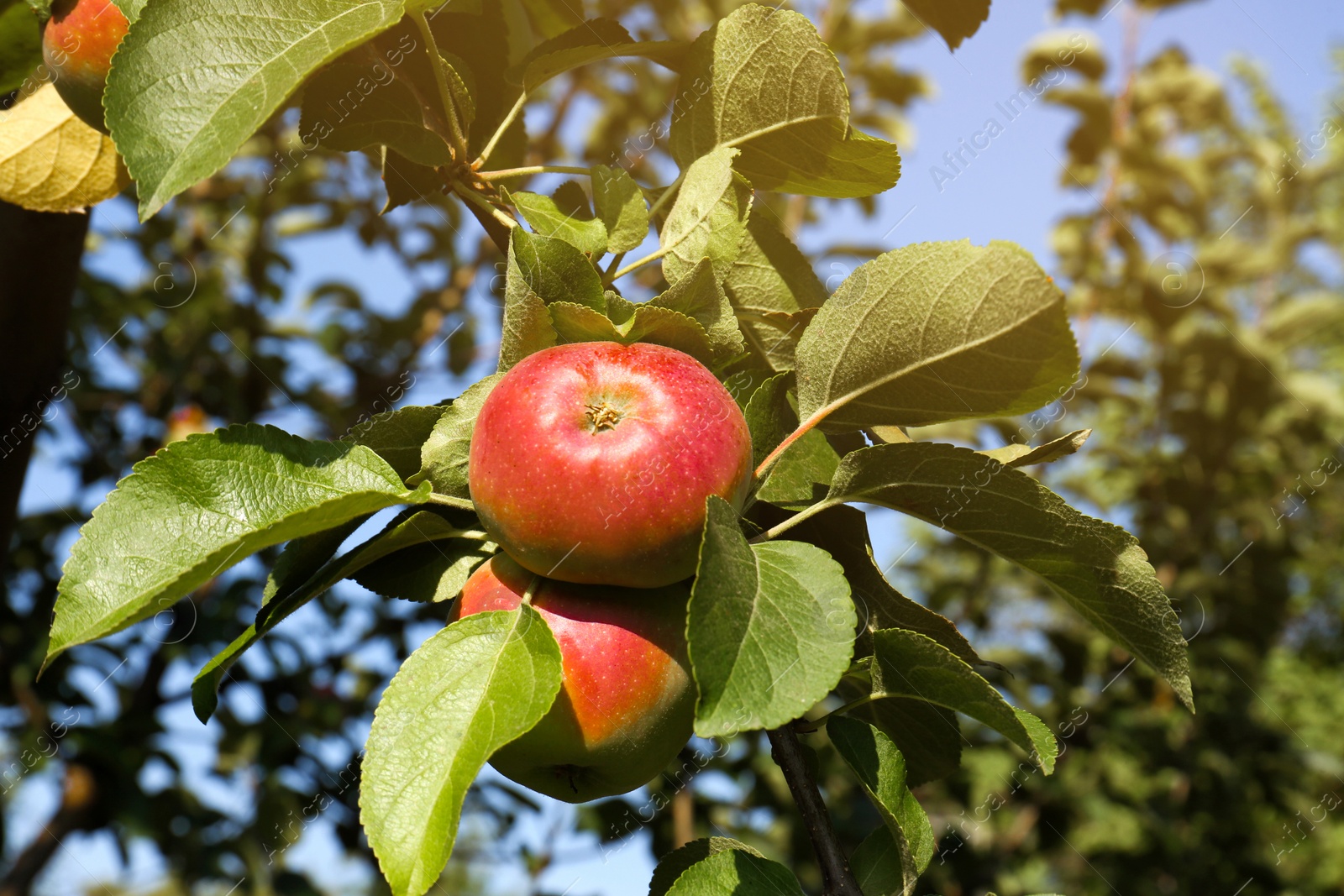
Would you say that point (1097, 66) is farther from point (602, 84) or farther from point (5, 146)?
point (5, 146)

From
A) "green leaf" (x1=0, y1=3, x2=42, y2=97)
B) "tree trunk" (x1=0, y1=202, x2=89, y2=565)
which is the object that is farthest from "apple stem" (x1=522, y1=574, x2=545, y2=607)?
"tree trunk" (x1=0, y1=202, x2=89, y2=565)

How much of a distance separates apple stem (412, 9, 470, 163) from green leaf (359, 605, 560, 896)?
0.42 meters

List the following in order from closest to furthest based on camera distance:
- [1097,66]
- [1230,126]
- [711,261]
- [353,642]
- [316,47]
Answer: [316,47] < [711,261] < [353,642] < [1097,66] < [1230,126]

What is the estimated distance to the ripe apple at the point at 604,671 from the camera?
2.33 ft

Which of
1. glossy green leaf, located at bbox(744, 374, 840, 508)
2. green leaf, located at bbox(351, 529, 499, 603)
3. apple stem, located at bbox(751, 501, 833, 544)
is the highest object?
glossy green leaf, located at bbox(744, 374, 840, 508)

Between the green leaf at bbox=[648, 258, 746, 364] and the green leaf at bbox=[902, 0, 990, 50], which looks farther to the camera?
the green leaf at bbox=[902, 0, 990, 50]

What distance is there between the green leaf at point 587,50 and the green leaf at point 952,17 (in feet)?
0.85

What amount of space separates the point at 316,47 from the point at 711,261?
31 centimetres

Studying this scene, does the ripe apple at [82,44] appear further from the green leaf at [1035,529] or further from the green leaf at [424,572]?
the green leaf at [1035,529]

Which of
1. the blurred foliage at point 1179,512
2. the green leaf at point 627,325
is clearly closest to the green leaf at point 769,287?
the green leaf at point 627,325

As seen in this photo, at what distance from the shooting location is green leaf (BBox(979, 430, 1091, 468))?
746 mm

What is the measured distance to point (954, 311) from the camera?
672mm

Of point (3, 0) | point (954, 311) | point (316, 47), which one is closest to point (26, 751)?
point (3, 0)

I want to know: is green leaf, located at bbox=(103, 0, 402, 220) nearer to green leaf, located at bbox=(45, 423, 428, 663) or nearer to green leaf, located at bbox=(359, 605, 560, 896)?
green leaf, located at bbox=(45, 423, 428, 663)
